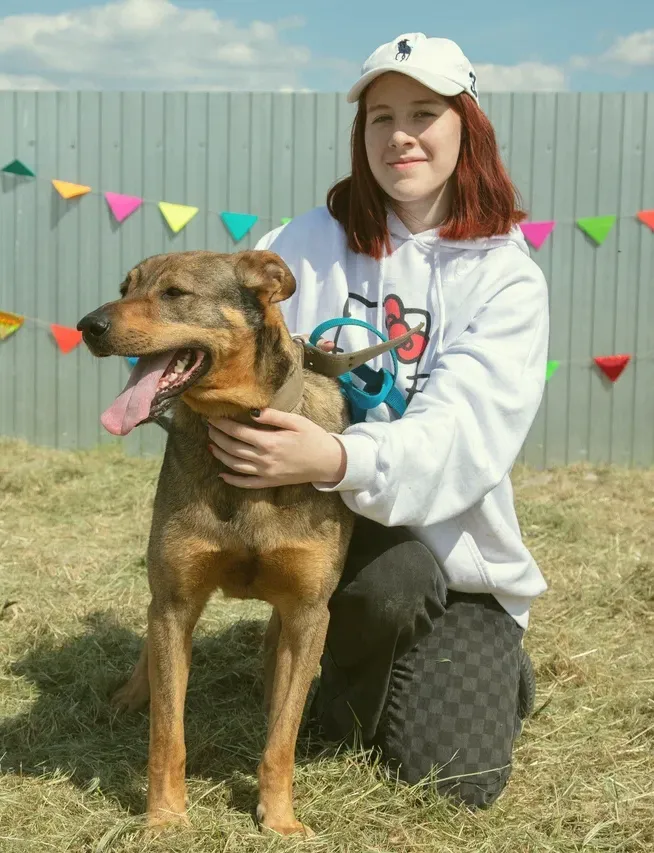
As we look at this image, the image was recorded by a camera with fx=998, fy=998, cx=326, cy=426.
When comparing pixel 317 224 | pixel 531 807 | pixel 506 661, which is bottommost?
pixel 531 807

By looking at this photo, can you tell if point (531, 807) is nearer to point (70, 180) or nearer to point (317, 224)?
point (317, 224)

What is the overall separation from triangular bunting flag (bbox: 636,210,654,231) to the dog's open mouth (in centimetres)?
721

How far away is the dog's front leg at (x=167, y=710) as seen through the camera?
2932 mm

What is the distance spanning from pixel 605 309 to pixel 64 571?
18.8 feet

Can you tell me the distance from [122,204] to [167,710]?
23.3 feet

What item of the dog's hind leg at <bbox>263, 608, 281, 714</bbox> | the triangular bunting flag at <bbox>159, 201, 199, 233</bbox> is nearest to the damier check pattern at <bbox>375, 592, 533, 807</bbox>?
the dog's hind leg at <bbox>263, 608, 281, 714</bbox>

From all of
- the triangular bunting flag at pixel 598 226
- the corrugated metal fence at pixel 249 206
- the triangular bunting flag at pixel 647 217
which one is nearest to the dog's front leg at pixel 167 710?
the corrugated metal fence at pixel 249 206

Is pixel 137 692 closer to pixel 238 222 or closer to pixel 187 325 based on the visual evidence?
pixel 187 325

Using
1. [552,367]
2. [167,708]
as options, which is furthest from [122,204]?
[167,708]

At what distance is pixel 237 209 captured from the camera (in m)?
9.24

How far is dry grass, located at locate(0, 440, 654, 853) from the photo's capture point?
9.82ft

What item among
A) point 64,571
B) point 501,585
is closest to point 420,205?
point 501,585

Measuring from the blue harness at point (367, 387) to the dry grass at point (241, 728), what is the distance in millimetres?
1218

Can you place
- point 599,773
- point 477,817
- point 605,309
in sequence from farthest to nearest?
point 605,309 → point 599,773 → point 477,817
